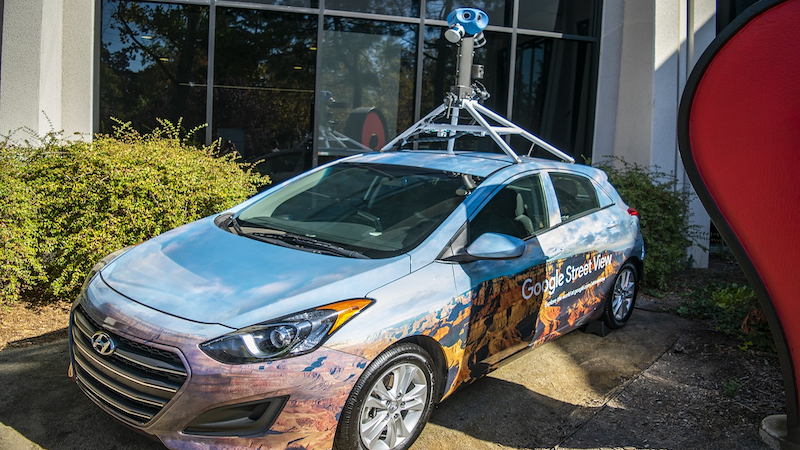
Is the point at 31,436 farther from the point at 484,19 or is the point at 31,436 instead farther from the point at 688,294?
the point at 688,294

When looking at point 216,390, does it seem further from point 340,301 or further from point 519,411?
point 519,411

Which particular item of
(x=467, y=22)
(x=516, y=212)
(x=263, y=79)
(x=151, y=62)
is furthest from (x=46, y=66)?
(x=516, y=212)

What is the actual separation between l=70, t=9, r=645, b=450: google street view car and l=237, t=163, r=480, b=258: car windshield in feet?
0.04

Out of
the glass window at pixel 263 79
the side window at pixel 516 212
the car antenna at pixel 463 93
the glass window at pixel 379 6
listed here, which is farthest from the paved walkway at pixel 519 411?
the glass window at pixel 379 6

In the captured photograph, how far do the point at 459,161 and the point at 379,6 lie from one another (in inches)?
189

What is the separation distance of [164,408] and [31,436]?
1.10m

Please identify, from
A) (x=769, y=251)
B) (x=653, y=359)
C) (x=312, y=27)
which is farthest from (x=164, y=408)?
(x=312, y=27)

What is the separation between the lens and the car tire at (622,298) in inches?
198

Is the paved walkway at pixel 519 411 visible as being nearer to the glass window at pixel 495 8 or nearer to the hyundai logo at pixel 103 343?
the hyundai logo at pixel 103 343

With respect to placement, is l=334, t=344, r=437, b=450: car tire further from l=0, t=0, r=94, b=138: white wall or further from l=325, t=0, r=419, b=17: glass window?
l=325, t=0, r=419, b=17: glass window

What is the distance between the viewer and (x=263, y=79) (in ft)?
26.5

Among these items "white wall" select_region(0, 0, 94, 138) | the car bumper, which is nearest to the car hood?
the car bumper

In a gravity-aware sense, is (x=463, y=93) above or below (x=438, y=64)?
below

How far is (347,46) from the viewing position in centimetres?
837
